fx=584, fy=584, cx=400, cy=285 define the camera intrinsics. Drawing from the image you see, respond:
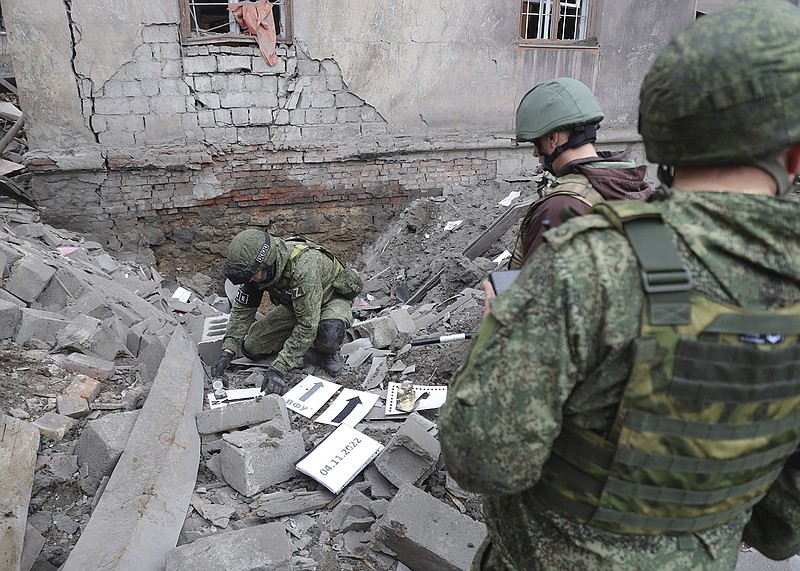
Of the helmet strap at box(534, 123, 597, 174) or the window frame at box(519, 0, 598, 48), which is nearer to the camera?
the helmet strap at box(534, 123, 597, 174)

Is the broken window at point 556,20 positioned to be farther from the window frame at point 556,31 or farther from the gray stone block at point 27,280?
the gray stone block at point 27,280

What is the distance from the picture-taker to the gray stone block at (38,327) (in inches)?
167

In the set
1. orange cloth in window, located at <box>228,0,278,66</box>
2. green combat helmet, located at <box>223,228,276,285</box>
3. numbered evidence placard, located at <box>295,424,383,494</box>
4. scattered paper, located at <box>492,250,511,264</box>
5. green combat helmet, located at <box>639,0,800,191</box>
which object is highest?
orange cloth in window, located at <box>228,0,278,66</box>

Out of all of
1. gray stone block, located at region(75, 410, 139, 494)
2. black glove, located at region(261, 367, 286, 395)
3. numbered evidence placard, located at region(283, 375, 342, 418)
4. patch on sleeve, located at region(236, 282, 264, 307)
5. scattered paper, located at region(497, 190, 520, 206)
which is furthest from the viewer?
scattered paper, located at region(497, 190, 520, 206)

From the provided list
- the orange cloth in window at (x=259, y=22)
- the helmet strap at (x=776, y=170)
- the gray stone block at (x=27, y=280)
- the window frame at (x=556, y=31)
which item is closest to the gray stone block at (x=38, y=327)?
the gray stone block at (x=27, y=280)

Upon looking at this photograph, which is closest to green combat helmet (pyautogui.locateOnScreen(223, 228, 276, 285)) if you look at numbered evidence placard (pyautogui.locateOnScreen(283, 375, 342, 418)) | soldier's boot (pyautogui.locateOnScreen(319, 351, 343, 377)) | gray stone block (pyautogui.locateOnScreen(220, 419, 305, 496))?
numbered evidence placard (pyautogui.locateOnScreen(283, 375, 342, 418))

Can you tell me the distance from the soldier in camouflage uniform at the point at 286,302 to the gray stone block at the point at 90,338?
778mm

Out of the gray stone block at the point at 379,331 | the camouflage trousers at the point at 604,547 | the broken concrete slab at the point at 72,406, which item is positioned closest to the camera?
the camouflage trousers at the point at 604,547

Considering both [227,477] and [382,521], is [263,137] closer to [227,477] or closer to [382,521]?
[227,477]

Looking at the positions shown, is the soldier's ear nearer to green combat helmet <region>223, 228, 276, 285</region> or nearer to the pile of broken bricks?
the pile of broken bricks

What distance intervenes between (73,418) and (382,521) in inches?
82.2

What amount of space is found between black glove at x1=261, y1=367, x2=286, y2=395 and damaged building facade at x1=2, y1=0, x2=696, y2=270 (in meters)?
3.34

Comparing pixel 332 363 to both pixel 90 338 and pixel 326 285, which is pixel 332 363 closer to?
pixel 326 285

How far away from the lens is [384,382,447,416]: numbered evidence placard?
404cm
